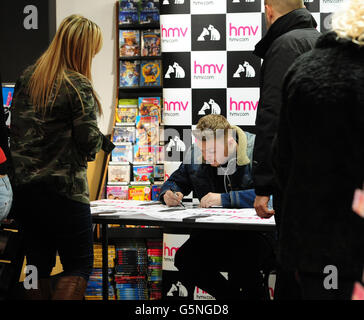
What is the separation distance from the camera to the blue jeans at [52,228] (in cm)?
208

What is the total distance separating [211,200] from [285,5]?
1.26 m

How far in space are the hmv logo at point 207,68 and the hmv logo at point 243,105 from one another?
0.97ft

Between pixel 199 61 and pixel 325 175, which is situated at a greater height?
pixel 199 61

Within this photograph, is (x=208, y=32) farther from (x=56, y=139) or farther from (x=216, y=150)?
(x=56, y=139)

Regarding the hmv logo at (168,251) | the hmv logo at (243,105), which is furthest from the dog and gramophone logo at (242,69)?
the hmv logo at (168,251)

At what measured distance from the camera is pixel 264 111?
1.91 metres

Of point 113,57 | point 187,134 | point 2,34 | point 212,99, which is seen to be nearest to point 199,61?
point 212,99

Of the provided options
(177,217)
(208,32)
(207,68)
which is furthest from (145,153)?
(177,217)

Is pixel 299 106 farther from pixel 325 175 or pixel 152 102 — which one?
pixel 152 102

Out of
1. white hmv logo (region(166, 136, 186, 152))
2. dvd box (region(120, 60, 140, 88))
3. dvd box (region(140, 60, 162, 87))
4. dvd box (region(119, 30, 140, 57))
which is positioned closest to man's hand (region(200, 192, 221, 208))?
white hmv logo (region(166, 136, 186, 152))

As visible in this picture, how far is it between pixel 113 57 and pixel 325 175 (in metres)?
4.21

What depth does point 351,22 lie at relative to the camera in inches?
45.4
